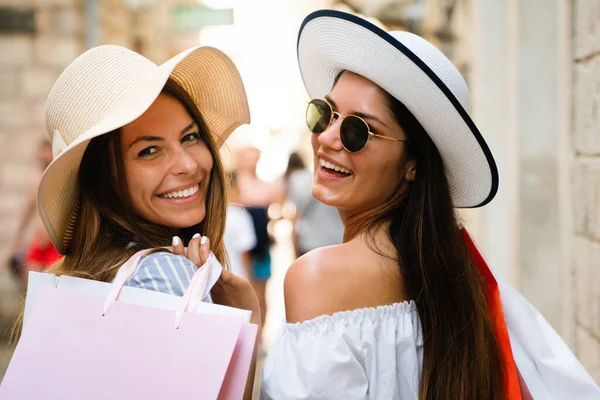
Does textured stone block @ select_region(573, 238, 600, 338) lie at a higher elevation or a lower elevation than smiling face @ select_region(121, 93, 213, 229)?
lower

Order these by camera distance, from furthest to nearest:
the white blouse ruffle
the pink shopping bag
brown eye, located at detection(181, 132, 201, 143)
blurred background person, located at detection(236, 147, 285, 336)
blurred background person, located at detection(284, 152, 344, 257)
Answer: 1. blurred background person, located at detection(236, 147, 285, 336)
2. blurred background person, located at detection(284, 152, 344, 257)
3. brown eye, located at detection(181, 132, 201, 143)
4. the white blouse ruffle
5. the pink shopping bag

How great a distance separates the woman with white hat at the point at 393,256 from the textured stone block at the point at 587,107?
3.14 feet

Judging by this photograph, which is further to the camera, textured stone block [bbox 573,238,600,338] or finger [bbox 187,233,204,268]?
textured stone block [bbox 573,238,600,338]

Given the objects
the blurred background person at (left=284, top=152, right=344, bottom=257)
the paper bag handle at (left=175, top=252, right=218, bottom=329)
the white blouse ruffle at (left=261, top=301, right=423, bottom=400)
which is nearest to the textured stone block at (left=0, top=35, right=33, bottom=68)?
the blurred background person at (left=284, top=152, right=344, bottom=257)

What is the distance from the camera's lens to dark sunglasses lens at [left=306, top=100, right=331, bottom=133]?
2027mm

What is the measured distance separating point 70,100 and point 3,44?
708 cm

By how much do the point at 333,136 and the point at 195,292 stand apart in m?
0.62

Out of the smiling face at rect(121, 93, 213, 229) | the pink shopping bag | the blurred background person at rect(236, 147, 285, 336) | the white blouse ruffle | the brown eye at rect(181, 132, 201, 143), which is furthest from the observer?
the blurred background person at rect(236, 147, 285, 336)

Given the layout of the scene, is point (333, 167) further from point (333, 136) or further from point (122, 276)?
point (122, 276)

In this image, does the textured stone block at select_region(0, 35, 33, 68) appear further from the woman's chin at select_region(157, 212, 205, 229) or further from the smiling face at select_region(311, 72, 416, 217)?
the smiling face at select_region(311, 72, 416, 217)

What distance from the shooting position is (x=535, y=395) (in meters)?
1.86

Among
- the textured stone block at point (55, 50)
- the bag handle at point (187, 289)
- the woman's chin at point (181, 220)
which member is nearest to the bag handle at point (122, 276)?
the bag handle at point (187, 289)

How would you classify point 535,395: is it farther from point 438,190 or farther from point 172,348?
point 172,348

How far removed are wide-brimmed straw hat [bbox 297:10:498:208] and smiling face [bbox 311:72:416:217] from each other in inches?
2.1
